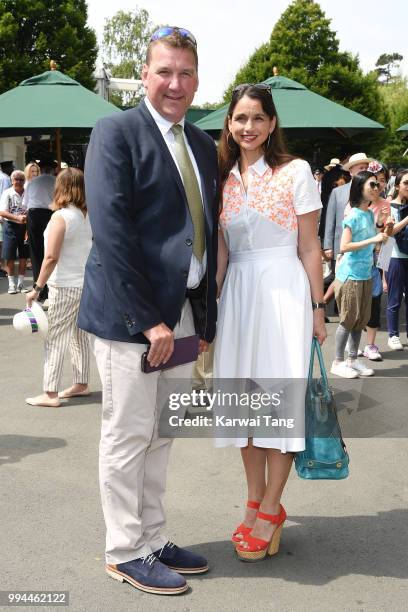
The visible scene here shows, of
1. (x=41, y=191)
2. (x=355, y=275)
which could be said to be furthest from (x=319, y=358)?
(x=41, y=191)

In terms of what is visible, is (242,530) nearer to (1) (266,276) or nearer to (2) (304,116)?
(1) (266,276)

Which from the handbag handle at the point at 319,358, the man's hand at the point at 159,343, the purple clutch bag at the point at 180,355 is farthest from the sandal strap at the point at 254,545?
the man's hand at the point at 159,343

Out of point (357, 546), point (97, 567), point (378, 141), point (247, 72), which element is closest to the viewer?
point (97, 567)

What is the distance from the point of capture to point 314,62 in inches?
1902

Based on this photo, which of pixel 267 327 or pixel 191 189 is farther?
pixel 267 327

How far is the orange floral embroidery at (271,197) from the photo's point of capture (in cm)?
344

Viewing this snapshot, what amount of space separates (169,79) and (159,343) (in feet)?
3.35

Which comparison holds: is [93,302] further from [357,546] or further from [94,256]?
[357,546]

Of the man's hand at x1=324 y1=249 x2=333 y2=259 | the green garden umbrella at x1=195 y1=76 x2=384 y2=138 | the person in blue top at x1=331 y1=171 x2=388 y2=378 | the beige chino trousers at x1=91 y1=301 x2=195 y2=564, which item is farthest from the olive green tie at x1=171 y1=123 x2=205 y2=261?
the green garden umbrella at x1=195 y1=76 x2=384 y2=138

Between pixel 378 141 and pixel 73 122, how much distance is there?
110 feet

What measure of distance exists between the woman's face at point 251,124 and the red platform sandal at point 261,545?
1.63 m

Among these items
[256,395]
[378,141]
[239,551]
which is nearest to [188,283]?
[256,395]

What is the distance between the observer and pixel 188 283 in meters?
3.21

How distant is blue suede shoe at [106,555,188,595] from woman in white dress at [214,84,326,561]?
0.39 meters
